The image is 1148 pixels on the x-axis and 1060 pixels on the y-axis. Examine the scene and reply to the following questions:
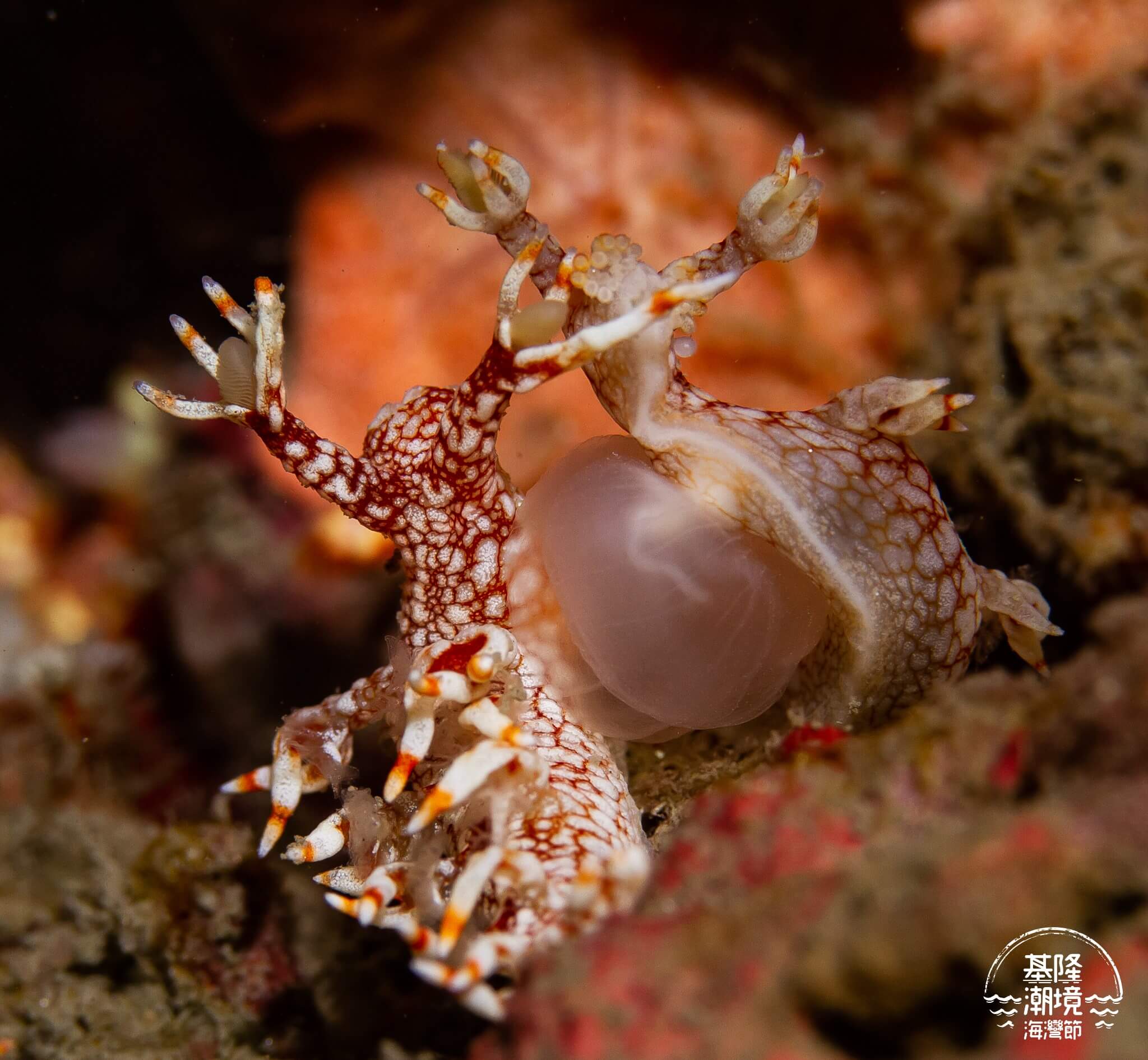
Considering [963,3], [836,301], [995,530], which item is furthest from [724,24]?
[995,530]

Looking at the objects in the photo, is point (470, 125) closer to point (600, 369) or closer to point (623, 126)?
point (623, 126)

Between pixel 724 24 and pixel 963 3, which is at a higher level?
pixel 724 24

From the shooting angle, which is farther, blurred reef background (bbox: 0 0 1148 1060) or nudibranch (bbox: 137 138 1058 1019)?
nudibranch (bbox: 137 138 1058 1019)

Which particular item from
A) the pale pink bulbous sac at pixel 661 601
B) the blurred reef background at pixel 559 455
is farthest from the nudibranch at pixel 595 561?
the blurred reef background at pixel 559 455

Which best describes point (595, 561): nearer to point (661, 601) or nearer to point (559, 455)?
point (661, 601)

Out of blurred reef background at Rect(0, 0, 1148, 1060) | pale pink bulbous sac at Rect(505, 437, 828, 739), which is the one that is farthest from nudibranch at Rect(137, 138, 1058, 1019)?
blurred reef background at Rect(0, 0, 1148, 1060)

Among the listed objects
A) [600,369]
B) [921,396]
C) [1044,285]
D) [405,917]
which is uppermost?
[1044,285]

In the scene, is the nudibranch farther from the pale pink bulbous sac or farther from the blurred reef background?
the blurred reef background
